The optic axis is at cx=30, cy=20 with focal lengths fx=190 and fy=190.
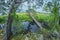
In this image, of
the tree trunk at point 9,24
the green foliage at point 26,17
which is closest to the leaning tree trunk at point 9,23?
the tree trunk at point 9,24

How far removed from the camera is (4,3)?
3699mm

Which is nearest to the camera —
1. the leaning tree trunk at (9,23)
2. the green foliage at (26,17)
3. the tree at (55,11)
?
the tree at (55,11)

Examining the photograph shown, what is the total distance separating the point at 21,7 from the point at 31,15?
0.39m

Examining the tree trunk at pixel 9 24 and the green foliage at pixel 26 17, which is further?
the green foliage at pixel 26 17

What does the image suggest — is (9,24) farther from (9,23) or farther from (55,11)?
(55,11)

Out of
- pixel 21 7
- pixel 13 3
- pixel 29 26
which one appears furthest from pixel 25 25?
pixel 13 3

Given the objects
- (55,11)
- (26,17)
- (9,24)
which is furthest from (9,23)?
(55,11)

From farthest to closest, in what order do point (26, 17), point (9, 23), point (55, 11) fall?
point (26, 17), point (9, 23), point (55, 11)

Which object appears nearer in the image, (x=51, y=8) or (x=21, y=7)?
(x=51, y=8)

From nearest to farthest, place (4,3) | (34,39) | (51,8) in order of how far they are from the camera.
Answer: (51,8) → (34,39) → (4,3)

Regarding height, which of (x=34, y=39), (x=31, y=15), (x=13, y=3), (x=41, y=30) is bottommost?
(x=34, y=39)

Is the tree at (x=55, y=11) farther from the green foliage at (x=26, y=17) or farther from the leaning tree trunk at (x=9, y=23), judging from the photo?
the leaning tree trunk at (x=9, y=23)

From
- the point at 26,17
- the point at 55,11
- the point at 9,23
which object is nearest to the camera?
the point at 55,11

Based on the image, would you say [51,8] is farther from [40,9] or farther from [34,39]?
[34,39]
